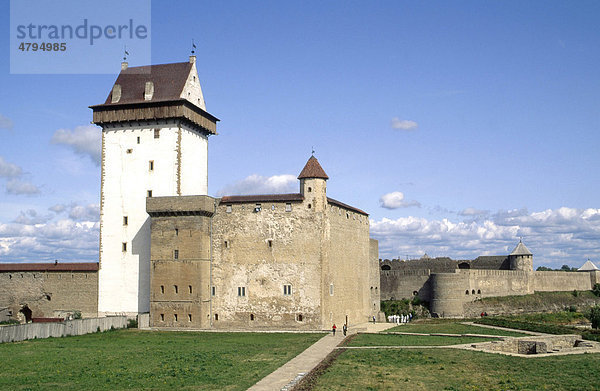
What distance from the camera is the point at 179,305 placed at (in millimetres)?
42875

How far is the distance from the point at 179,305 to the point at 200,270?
9.53 feet

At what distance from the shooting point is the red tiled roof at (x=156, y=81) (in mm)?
46719

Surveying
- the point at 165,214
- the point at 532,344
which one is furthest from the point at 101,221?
the point at 532,344

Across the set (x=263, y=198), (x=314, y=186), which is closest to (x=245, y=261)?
(x=263, y=198)

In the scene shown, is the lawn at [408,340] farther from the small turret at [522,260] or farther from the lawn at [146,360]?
the small turret at [522,260]

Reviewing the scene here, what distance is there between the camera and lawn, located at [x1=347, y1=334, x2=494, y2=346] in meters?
32.9

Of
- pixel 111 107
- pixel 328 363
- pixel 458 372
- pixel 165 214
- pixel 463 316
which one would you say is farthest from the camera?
pixel 463 316

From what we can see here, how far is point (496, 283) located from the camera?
6575 centimetres

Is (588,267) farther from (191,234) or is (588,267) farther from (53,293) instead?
(53,293)

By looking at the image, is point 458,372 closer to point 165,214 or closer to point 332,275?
point 332,275

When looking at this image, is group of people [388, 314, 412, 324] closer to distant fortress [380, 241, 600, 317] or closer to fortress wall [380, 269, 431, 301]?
distant fortress [380, 241, 600, 317]

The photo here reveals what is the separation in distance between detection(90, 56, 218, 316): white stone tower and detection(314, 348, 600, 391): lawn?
22.3 meters

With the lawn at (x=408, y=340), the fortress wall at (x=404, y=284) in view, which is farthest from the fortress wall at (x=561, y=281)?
the lawn at (x=408, y=340)

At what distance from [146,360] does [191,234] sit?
56.5 ft
